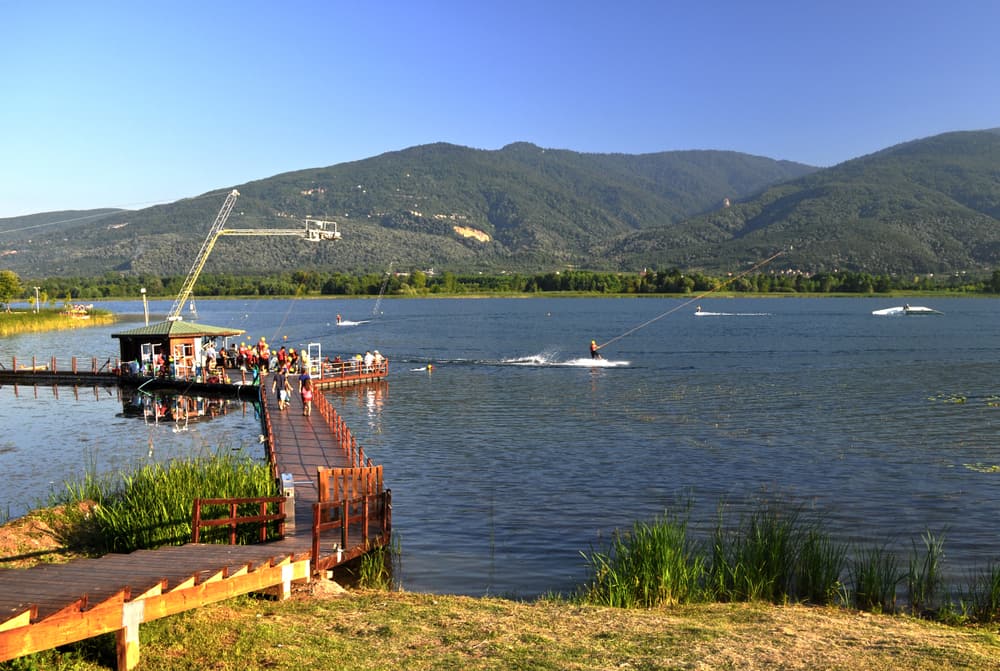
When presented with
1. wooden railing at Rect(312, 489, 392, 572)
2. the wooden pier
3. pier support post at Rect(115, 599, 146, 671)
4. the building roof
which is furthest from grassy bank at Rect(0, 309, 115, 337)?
pier support post at Rect(115, 599, 146, 671)

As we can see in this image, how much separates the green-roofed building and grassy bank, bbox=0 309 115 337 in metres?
59.2

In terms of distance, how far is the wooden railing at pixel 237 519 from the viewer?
14620 mm

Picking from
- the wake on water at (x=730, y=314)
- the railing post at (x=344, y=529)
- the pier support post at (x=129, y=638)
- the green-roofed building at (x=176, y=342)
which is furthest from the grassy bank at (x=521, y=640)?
the wake on water at (x=730, y=314)

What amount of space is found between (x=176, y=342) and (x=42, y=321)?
71374mm

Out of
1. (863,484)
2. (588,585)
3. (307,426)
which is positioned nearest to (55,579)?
(588,585)

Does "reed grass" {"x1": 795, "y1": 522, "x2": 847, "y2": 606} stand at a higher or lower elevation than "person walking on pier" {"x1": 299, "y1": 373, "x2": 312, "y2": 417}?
lower

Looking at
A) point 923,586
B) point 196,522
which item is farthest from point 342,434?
point 923,586

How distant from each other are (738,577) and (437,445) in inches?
722

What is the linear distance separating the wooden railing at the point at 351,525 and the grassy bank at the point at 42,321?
95.1m

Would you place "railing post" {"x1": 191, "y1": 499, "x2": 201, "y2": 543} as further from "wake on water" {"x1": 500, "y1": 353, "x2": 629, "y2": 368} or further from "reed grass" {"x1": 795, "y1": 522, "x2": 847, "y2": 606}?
"wake on water" {"x1": 500, "y1": 353, "x2": 629, "y2": 368}

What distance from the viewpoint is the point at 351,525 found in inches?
683

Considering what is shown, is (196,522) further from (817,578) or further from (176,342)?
(176,342)

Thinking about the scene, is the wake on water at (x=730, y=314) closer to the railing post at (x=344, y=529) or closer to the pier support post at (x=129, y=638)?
the railing post at (x=344, y=529)

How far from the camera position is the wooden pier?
9789 millimetres
